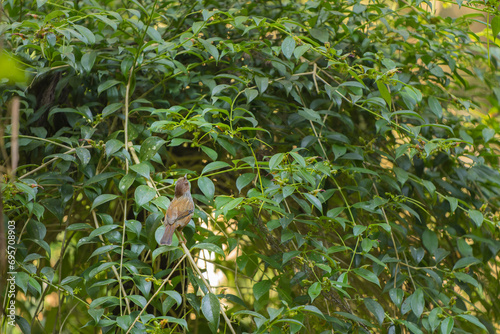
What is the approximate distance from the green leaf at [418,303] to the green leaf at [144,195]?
1.90 feet

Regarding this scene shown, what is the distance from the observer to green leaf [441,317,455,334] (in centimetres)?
86

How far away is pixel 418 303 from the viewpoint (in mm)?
937

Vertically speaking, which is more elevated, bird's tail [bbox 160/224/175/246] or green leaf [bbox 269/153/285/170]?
green leaf [bbox 269/153/285/170]

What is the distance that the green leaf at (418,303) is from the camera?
3.03 ft

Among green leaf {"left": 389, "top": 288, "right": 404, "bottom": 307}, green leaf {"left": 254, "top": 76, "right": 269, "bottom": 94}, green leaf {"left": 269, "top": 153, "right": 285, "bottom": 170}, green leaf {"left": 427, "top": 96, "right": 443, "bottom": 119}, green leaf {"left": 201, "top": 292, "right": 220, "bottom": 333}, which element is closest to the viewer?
green leaf {"left": 201, "top": 292, "right": 220, "bottom": 333}

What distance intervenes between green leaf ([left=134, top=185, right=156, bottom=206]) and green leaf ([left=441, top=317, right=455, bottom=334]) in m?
0.61

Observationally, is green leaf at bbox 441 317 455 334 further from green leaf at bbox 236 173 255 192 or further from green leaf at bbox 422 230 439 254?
green leaf at bbox 236 173 255 192

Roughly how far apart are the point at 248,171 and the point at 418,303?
1.75 ft

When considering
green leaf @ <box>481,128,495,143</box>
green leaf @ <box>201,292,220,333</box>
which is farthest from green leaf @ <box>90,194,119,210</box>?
green leaf @ <box>481,128,495,143</box>

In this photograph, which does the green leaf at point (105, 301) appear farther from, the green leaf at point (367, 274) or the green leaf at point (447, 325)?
the green leaf at point (447, 325)

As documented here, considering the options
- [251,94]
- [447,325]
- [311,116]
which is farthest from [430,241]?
[251,94]

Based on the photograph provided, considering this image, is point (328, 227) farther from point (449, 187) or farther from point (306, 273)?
point (449, 187)

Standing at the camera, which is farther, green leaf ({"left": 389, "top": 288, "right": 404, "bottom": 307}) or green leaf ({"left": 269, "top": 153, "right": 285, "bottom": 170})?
green leaf ({"left": 389, "top": 288, "right": 404, "bottom": 307})

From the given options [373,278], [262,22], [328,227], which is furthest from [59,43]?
[373,278]
